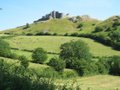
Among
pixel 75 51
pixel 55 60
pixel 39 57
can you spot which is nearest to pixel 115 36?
pixel 75 51

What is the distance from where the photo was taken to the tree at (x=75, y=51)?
113 m

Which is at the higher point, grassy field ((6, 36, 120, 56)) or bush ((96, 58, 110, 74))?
bush ((96, 58, 110, 74))

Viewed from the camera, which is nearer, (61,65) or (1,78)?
(1,78)

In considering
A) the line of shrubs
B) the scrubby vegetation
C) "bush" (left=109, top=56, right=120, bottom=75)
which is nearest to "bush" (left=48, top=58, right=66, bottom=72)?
the scrubby vegetation

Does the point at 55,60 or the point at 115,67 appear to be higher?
the point at 55,60

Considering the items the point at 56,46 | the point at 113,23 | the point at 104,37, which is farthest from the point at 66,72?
the point at 113,23

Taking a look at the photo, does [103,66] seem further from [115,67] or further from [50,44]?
[50,44]

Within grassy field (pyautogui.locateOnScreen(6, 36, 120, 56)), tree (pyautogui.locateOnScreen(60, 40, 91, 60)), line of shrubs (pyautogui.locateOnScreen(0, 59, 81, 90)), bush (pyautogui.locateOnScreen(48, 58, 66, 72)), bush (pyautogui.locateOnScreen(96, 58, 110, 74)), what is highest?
line of shrubs (pyautogui.locateOnScreen(0, 59, 81, 90))

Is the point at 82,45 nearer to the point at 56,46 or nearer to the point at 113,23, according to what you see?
the point at 56,46

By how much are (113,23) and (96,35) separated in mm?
36330

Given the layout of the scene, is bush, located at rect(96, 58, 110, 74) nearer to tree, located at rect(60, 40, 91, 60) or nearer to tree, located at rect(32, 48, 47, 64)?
tree, located at rect(60, 40, 91, 60)

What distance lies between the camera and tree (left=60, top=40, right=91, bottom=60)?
370ft

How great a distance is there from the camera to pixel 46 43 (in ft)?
488

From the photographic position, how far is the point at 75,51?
115 m
